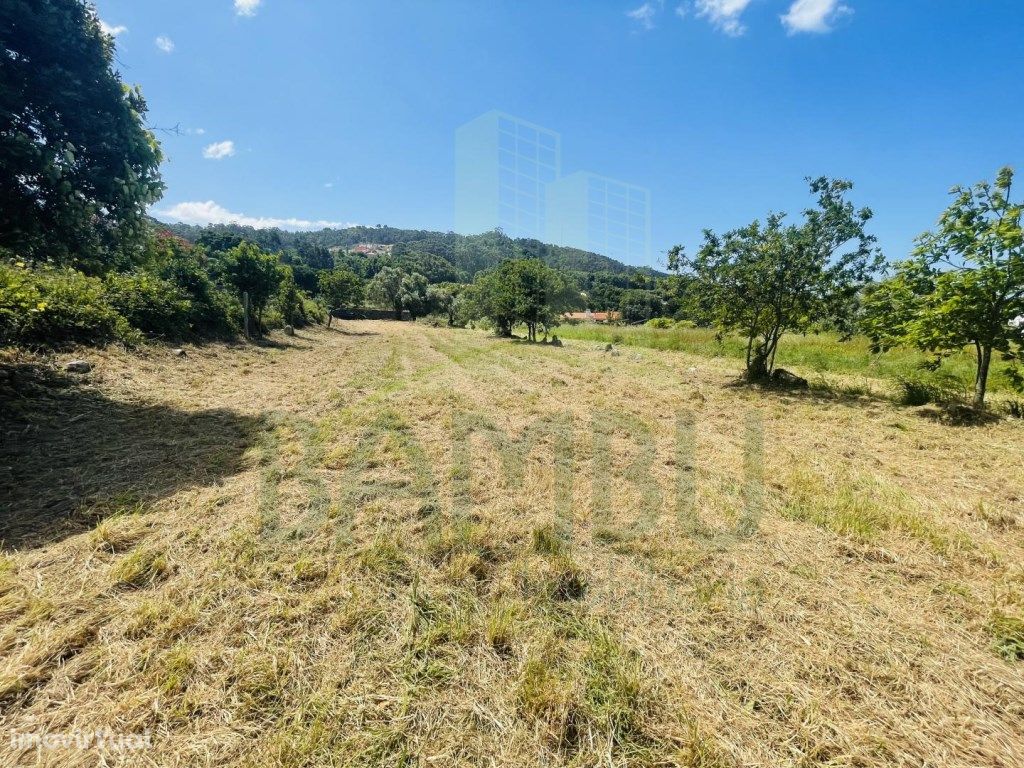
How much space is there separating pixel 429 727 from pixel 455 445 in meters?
4.13

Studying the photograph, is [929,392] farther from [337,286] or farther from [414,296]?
[414,296]

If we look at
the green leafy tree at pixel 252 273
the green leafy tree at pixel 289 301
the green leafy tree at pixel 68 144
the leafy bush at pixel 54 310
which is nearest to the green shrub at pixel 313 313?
the green leafy tree at pixel 289 301

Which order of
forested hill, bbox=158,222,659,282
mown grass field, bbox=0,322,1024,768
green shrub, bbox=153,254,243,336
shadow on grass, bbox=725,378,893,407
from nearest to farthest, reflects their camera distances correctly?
mown grass field, bbox=0,322,1024,768
shadow on grass, bbox=725,378,893,407
green shrub, bbox=153,254,243,336
forested hill, bbox=158,222,659,282

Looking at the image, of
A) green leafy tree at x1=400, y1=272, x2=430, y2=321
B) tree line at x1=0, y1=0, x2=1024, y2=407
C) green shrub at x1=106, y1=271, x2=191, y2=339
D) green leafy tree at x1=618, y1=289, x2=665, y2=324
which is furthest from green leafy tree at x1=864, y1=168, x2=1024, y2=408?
green leafy tree at x1=618, y1=289, x2=665, y2=324

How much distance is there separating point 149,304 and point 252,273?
6362mm

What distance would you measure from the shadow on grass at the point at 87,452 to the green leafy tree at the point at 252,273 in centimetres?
1318

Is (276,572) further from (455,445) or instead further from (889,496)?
(889,496)

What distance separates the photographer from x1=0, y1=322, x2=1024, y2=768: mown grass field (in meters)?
1.99

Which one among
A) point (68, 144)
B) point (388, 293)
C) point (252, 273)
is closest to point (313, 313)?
point (252, 273)

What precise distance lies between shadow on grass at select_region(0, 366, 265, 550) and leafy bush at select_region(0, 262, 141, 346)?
1609 mm

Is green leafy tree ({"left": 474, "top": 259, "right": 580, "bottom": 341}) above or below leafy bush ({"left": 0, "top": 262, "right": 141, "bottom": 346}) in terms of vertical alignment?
above

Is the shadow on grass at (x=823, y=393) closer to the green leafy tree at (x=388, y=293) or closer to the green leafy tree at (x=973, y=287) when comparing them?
the green leafy tree at (x=973, y=287)

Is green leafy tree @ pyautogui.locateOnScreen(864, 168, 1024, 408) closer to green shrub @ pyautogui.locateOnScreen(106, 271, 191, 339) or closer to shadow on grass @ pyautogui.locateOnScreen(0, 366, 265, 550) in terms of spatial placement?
shadow on grass @ pyautogui.locateOnScreen(0, 366, 265, 550)

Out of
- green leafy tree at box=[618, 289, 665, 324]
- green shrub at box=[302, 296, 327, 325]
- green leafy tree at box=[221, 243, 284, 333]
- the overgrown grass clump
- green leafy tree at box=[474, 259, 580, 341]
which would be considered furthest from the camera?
green leafy tree at box=[618, 289, 665, 324]
